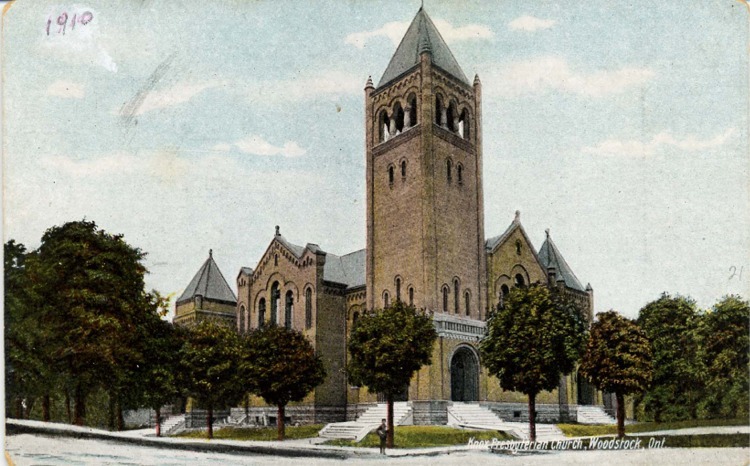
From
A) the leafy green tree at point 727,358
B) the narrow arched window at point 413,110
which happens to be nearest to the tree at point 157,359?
the narrow arched window at point 413,110

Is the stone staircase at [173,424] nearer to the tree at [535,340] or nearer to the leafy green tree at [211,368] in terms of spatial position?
the leafy green tree at [211,368]

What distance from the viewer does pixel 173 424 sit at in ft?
113

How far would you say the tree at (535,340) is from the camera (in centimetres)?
2438

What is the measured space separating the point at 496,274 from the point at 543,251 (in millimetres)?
6738

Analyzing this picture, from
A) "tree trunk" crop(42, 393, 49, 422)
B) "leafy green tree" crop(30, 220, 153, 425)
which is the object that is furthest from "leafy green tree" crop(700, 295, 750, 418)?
"tree trunk" crop(42, 393, 49, 422)

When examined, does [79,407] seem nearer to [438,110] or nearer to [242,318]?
[242,318]

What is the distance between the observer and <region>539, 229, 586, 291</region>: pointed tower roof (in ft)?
76.8

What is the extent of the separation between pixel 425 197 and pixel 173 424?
54.3ft

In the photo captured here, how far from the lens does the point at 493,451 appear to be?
20547mm

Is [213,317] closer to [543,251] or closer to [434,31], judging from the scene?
[543,251]

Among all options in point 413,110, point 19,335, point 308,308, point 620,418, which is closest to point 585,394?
point 620,418

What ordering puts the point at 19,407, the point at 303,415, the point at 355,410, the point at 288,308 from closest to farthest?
the point at 19,407 < the point at 355,410 < the point at 303,415 < the point at 288,308

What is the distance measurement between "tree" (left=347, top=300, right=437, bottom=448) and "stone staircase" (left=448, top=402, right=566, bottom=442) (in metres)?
3.69

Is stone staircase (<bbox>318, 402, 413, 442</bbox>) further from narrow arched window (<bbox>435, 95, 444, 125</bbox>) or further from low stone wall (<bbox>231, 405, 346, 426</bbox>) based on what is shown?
narrow arched window (<bbox>435, 95, 444, 125</bbox>)
